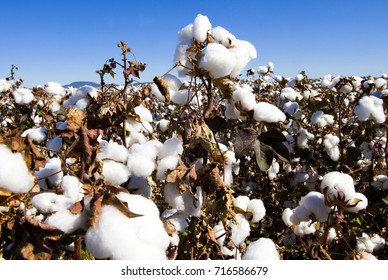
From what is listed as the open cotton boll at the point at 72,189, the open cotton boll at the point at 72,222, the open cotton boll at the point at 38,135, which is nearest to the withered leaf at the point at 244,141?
the open cotton boll at the point at 72,189

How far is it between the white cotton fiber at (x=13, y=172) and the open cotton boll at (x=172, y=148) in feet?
1.85

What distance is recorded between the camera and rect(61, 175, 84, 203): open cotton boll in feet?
4.16

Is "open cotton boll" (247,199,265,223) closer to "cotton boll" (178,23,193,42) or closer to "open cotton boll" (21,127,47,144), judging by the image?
"cotton boll" (178,23,193,42)

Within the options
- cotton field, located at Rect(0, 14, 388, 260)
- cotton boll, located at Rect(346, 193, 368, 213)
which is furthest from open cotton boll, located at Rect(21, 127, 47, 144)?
cotton boll, located at Rect(346, 193, 368, 213)

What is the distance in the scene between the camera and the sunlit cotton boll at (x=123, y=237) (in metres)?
0.93

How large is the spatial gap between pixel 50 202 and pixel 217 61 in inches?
30.0

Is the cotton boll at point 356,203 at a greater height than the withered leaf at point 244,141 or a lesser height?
lesser

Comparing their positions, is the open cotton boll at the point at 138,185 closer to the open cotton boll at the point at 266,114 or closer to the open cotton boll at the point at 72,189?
the open cotton boll at the point at 72,189

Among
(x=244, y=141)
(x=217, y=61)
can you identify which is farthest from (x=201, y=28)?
(x=244, y=141)

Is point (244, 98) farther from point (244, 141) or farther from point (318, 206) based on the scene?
point (318, 206)

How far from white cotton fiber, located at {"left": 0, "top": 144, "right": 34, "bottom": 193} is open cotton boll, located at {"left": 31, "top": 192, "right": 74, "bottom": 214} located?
0.49ft

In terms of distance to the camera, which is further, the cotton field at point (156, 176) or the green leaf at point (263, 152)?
the green leaf at point (263, 152)

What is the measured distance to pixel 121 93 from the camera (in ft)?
5.92

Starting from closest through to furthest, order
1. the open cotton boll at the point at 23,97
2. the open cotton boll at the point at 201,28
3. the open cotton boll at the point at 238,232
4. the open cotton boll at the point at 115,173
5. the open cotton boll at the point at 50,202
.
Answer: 1. the open cotton boll at the point at 50,202
2. the open cotton boll at the point at 115,173
3. the open cotton boll at the point at 201,28
4. the open cotton boll at the point at 238,232
5. the open cotton boll at the point at 23,97
